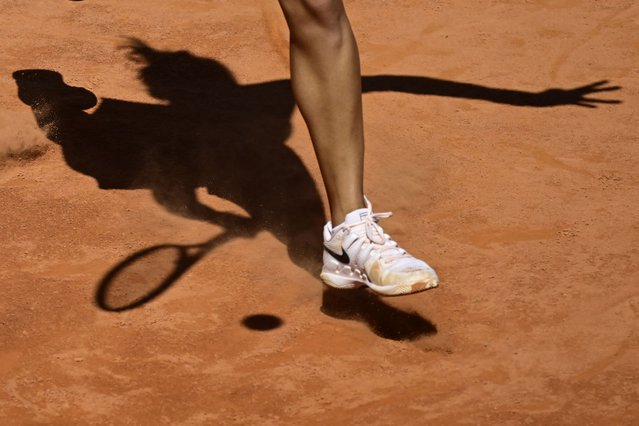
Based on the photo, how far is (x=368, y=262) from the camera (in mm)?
3219

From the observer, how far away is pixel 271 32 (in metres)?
6.10

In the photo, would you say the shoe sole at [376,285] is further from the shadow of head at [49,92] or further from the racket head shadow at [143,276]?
the shadow of head at [49,92]

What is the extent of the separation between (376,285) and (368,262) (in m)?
0.08

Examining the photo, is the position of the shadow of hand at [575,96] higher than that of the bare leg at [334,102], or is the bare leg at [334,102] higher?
the bare leg at [334,102]

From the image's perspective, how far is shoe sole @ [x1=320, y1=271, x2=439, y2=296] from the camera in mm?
3070

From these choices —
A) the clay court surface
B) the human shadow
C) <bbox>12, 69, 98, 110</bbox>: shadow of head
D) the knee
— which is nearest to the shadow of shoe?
the clay court surface

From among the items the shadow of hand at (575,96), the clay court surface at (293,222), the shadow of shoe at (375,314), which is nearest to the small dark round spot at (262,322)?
the clay court surface at (293,222)

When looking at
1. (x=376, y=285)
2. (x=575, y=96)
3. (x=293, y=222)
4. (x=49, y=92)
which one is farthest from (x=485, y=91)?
(x=376, y=285)

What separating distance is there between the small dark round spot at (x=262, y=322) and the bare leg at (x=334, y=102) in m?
0.37

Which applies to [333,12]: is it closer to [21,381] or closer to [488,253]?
[488,253]

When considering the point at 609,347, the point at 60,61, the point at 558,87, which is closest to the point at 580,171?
the point at 558,87

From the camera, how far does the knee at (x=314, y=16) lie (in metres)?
3.17

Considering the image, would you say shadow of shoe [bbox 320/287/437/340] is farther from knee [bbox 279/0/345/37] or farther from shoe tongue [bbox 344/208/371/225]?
knee [bbox 279/0/345/37]

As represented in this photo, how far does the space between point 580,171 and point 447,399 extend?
178 cm
